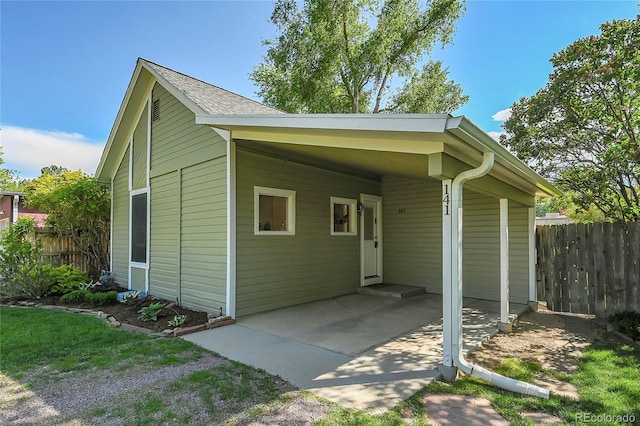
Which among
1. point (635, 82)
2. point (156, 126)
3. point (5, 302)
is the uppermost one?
point (635, 82)

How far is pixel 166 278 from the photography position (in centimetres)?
680

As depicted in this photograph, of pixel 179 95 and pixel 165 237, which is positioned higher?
pixel 179 95

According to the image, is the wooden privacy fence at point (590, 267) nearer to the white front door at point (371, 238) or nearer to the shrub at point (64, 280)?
the white front door at point (371, 238)

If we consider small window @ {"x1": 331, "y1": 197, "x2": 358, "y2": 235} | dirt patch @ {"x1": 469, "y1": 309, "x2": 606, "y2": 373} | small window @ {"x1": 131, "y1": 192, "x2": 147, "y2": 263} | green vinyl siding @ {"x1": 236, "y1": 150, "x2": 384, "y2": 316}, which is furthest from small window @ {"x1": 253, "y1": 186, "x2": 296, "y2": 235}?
dirt patch @ {"x1": 469, "y1": 309, "x2": 606, "y2": 373}

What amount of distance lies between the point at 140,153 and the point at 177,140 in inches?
70.1

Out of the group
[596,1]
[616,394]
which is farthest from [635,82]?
[616,394]

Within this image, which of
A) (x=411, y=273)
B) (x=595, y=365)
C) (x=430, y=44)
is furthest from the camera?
(x=430, y=44)

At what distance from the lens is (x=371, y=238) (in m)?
8.44

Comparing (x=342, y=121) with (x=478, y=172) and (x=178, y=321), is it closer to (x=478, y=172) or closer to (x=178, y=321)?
(x=478, y=172)

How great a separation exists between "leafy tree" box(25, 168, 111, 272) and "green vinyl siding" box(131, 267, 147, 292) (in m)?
2.32

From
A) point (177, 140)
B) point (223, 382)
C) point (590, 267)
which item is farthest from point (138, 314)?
point (590, 267)

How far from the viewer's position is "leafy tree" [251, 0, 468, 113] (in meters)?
13.4

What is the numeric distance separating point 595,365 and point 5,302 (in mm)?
9841

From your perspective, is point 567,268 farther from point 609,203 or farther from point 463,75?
point 463,75
